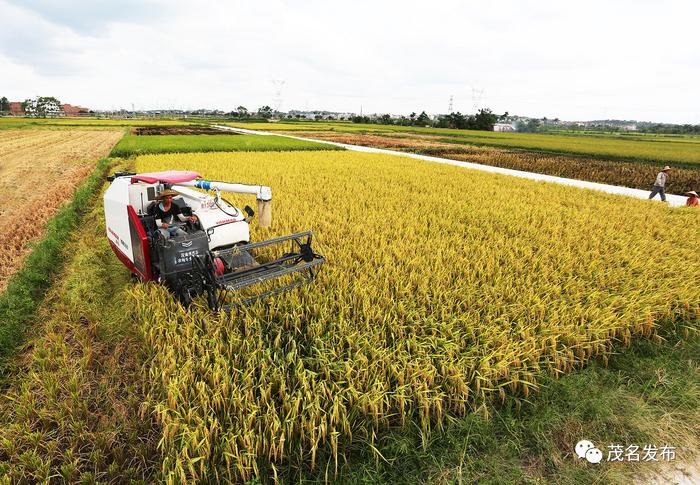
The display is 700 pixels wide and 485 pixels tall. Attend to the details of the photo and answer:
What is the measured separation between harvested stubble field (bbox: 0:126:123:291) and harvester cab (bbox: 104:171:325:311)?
2601mm

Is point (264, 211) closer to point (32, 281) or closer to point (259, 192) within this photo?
point (259, 192)

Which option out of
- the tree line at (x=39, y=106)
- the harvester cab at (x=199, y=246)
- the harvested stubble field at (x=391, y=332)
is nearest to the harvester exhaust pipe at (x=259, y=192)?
the harvester cab at (x=199, y=246)

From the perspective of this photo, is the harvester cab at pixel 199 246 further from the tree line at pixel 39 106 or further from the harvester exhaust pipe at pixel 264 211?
the tree line at pixel 39 106

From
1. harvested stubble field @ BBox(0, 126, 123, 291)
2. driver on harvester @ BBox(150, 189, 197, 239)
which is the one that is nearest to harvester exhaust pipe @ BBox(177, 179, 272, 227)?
driver on harvester @ BBox(150, 189, 197, 239)

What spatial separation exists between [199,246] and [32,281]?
3.20 meters

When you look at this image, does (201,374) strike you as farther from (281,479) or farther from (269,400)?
(281,479)

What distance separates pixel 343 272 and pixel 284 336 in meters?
1.29

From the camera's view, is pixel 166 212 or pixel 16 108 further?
pixel 16 108

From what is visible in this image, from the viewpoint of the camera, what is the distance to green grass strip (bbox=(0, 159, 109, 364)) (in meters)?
3.97

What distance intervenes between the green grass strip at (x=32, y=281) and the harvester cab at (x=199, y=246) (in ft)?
4.22

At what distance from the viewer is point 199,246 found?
13.3ft

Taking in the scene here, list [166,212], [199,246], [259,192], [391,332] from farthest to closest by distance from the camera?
[166,212], [259,192], [199,246], [391,332]

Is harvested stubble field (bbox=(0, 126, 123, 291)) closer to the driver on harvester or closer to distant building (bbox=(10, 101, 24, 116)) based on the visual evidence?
the driver on harvester

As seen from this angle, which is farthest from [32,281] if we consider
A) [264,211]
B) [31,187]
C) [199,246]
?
[31,187]
